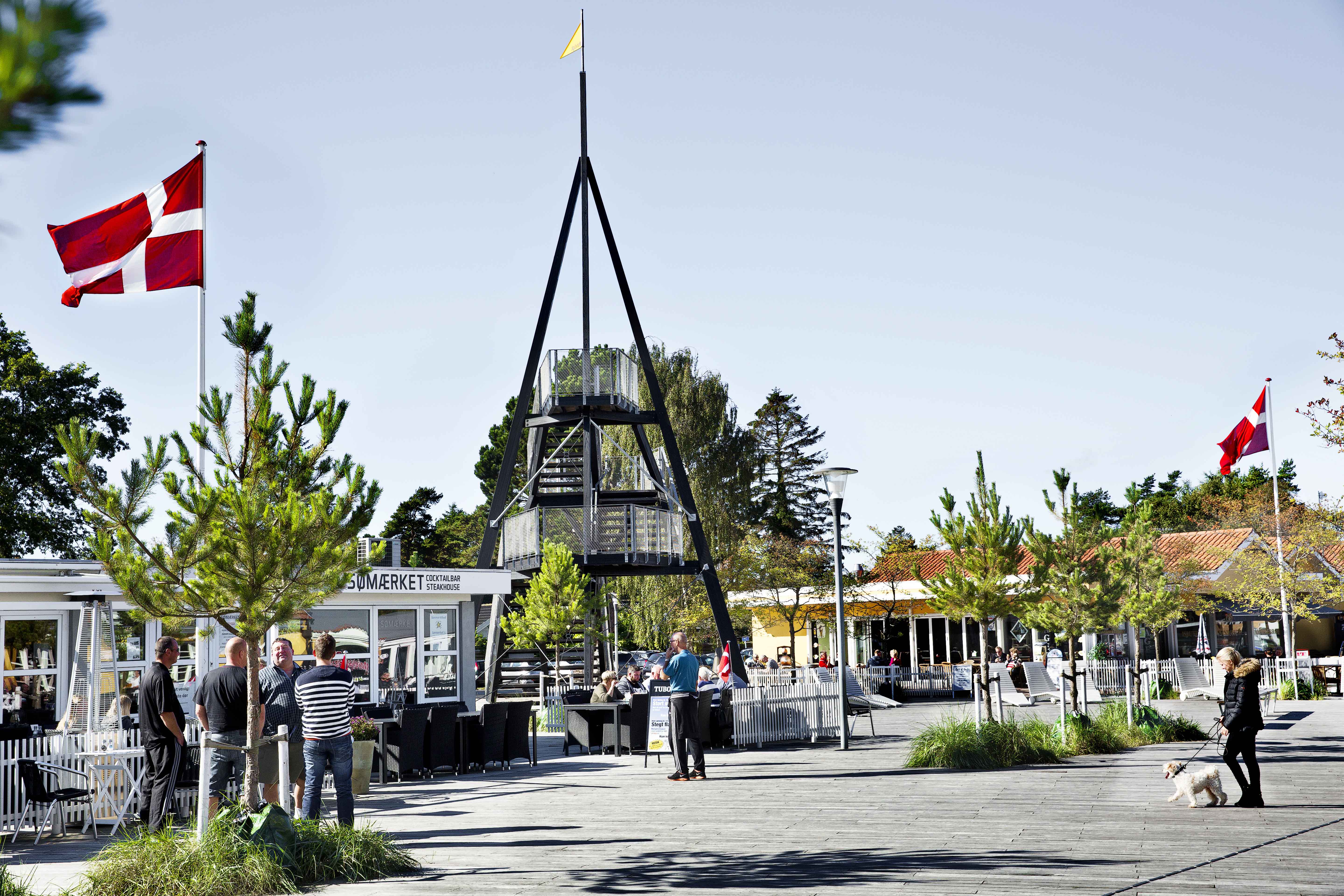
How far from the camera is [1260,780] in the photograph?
1207cm

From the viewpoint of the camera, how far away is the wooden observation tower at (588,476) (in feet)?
82.9

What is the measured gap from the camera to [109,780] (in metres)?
11.0

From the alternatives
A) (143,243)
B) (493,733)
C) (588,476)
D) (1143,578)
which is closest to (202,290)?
(143,243)

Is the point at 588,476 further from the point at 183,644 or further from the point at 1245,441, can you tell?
the point at 1245,441

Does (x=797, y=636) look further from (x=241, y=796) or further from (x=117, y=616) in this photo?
(x=241, y=796)

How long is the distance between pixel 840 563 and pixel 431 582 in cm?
742

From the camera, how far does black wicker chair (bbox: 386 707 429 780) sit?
1459cm

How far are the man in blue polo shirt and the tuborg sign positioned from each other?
6697 mm

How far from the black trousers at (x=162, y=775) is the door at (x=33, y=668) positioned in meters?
6.45

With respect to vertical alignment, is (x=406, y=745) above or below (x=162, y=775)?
below

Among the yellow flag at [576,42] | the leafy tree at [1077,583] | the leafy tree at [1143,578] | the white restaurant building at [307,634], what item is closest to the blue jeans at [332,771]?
the white restaurant building at [307,634]

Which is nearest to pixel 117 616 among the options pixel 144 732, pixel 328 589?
pixel 144 732

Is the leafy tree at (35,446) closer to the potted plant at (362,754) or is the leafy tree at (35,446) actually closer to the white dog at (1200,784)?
the potted plant at (362,754)

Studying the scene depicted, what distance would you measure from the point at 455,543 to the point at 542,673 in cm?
3383
